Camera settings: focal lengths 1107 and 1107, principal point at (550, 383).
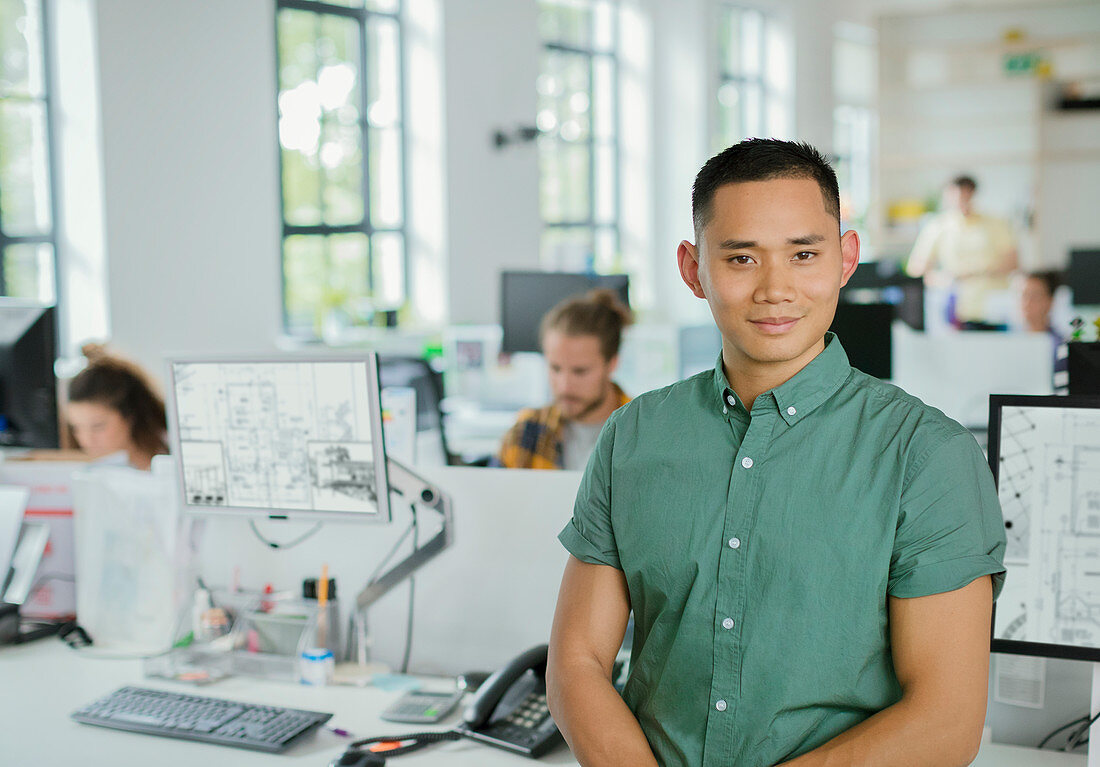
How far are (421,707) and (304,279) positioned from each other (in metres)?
4.35

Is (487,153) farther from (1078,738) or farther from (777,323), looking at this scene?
(777,323)

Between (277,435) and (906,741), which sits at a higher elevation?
(277,435)

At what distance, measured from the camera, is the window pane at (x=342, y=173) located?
597 centimetres

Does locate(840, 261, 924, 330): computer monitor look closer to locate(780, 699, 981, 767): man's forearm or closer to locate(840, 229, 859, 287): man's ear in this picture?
locate(840, 229, 859, 287): man's ear

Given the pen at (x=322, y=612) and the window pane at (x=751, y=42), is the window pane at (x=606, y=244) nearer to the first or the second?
the window pane at (x=751, y=42)

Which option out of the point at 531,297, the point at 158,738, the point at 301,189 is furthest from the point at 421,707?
the point at 301,189

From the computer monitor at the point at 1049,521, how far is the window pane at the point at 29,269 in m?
4.37

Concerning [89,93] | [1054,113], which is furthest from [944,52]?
[89,93]

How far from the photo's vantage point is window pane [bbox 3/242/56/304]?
15.7 ft

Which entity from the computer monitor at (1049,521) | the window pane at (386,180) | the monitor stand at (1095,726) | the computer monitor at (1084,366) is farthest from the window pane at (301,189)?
the monitor stand at (1095,726)

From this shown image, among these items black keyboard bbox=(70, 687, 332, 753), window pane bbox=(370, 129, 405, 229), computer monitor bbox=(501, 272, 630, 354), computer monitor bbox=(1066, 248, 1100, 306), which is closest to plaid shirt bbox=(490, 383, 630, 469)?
black keyboard bbox=(70, 687, 332, 753)

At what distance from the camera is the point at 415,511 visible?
197 cm

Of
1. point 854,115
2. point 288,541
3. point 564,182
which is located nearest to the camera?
point 288,541

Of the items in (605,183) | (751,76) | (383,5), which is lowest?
(605,183)
